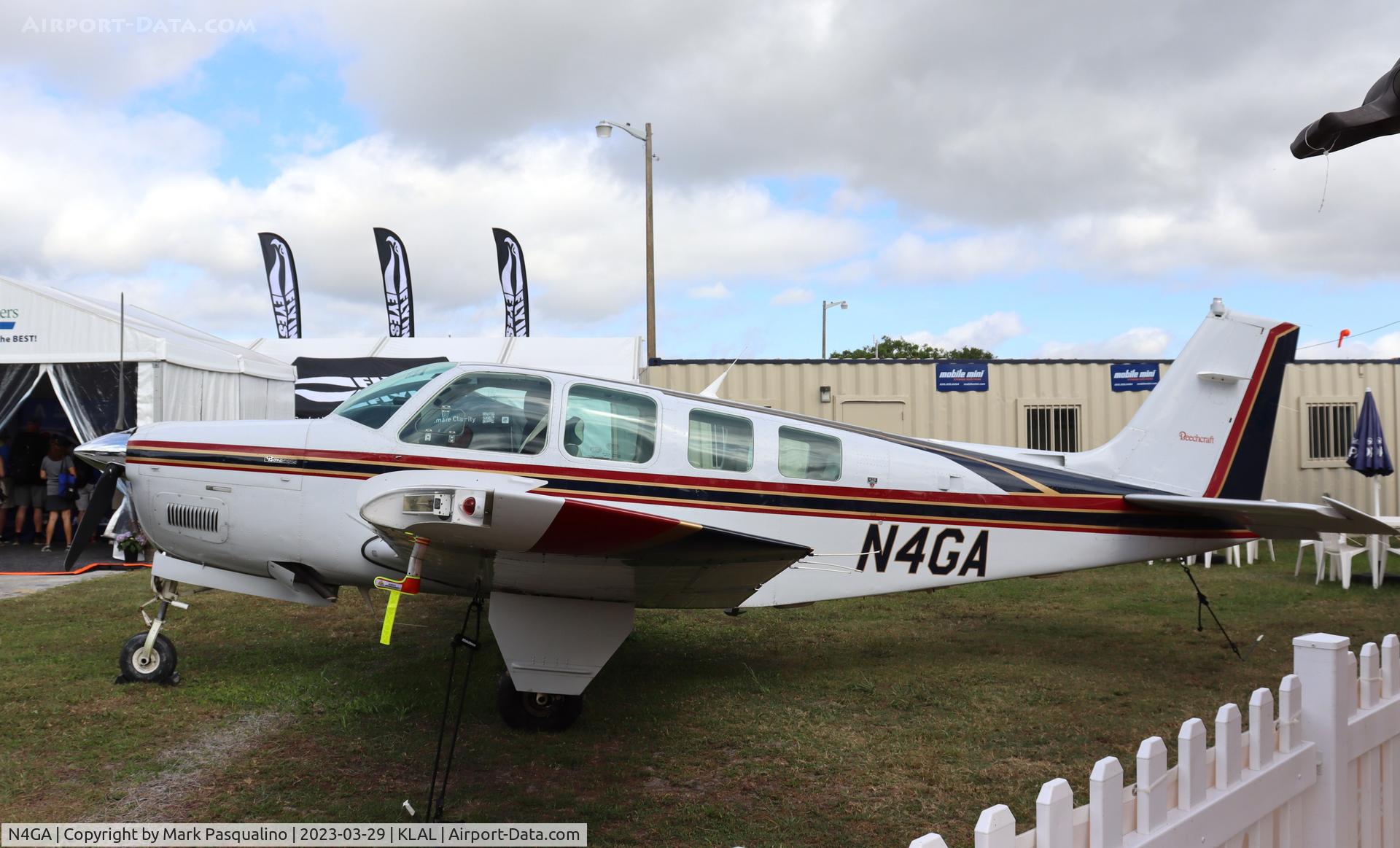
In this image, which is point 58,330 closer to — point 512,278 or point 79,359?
point 79,359

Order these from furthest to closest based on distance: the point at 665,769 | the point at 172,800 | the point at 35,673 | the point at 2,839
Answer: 1. the point at 35,673
2. the point at 665,769
3. the point at 172,800
4. the point at 2,839

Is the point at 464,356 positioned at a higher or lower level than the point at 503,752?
higher

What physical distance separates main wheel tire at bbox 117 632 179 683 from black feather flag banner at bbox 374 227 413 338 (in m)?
16.9

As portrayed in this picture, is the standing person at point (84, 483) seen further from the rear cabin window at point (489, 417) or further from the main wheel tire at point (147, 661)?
the rear cabin window at point (489, 417)

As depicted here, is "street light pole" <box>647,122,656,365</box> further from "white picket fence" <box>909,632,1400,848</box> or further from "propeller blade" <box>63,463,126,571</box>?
"white picket fence" <box>909,632,1400,848</box>

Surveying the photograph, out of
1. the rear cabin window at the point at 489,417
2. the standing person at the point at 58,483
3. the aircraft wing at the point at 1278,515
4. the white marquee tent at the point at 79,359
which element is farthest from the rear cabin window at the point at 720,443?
the standing person at the point at 58,483

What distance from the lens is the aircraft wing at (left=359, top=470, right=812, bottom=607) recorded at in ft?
9.84

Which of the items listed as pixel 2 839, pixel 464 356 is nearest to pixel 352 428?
pixel 2 839

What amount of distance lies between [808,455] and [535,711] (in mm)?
2313

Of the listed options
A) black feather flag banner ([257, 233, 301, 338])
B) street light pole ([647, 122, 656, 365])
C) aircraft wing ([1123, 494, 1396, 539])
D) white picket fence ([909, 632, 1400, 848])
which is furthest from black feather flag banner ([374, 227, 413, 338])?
white picket fence ([909, 632, 1400, 848])

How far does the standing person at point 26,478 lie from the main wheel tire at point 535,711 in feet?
38.5

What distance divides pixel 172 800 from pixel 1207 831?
13.7ft

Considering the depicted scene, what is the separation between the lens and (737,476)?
212 inches

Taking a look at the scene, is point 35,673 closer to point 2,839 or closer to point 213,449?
point 213,449
